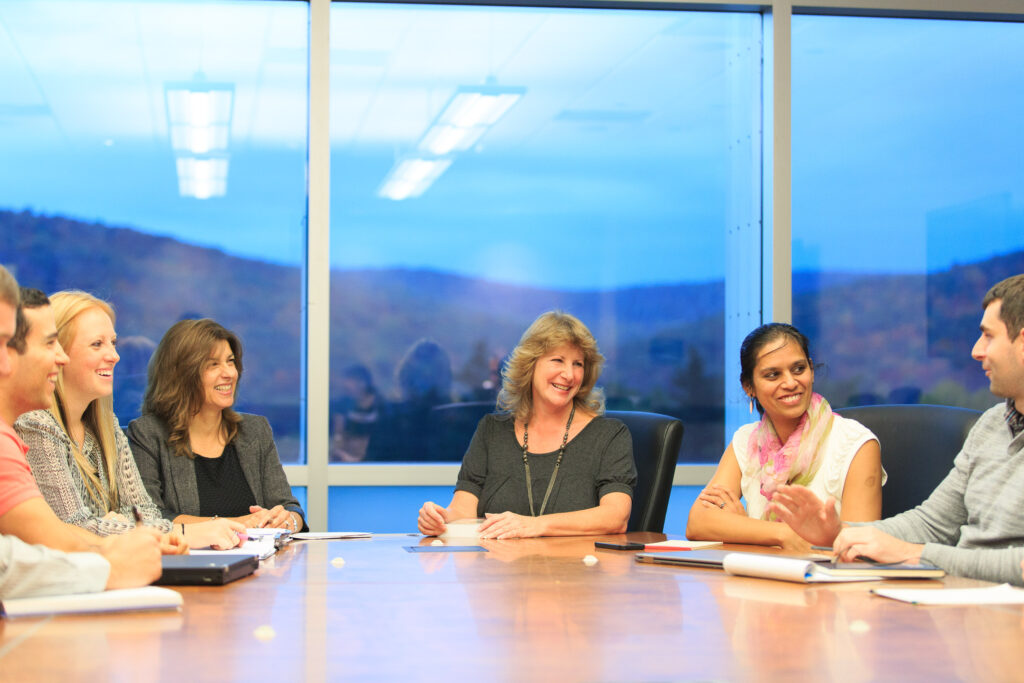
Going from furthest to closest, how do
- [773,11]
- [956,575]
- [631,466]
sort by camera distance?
[773,11]
[631,466]
[956,575]

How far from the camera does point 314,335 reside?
443cm

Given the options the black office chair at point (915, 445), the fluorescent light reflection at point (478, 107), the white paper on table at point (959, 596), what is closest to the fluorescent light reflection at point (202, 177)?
the fluorescent light reflection at point (478, 107)

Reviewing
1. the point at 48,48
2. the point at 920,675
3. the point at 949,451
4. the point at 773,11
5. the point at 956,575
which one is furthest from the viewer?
the point at 773,11

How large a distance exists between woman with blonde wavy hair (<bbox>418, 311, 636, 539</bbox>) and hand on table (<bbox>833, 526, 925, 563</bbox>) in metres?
0.96

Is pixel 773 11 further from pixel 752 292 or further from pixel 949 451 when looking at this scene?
pixel 949 451

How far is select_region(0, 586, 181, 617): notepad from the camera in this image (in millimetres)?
1514

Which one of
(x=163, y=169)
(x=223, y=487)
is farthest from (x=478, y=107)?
(x=223, y=487)

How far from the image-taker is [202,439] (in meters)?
3.53

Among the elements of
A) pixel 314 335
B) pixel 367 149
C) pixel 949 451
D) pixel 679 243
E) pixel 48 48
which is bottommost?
pixel 949 451

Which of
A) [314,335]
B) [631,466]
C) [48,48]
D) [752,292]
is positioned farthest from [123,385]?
[752,292]

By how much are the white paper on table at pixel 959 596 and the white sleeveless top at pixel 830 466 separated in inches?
43.5

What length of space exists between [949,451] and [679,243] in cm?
202

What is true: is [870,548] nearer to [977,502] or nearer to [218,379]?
[977,502]

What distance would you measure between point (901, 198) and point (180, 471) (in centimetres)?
359
